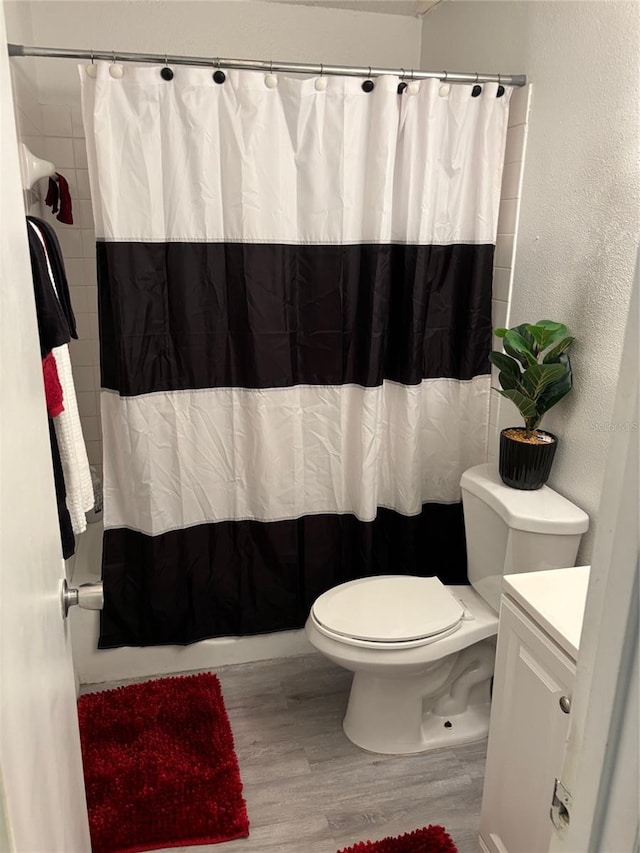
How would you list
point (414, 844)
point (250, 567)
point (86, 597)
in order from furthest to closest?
point (250, 567) → point (414, 844) → point (86, 597)

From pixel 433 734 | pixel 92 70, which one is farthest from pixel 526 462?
pixel 92 70

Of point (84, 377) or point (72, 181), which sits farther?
point (84, 377)

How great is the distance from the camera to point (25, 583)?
2.46ft

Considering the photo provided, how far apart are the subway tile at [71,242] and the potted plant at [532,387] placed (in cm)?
161

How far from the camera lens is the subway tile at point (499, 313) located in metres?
2.29

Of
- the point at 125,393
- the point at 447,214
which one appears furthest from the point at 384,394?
the point at 125,393

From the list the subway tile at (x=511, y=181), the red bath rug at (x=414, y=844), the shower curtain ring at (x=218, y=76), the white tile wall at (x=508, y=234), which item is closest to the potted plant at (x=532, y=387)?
the white tile wall at (x=508, y=234)

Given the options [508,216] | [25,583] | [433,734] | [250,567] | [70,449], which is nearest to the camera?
[25,583]

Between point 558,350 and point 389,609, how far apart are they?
0.87 meters

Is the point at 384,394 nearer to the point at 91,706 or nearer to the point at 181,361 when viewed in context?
the point at 181,361

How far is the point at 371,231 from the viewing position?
7.17 ft

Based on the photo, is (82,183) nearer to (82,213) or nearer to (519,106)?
(82,213)

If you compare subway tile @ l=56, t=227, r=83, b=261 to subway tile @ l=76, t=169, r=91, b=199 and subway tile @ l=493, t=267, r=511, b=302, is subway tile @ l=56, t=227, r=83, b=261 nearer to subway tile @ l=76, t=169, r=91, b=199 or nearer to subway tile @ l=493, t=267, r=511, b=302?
subway tile @ l=76, t=169, r=91, b=199

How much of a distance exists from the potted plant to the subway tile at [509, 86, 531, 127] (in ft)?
2.22
